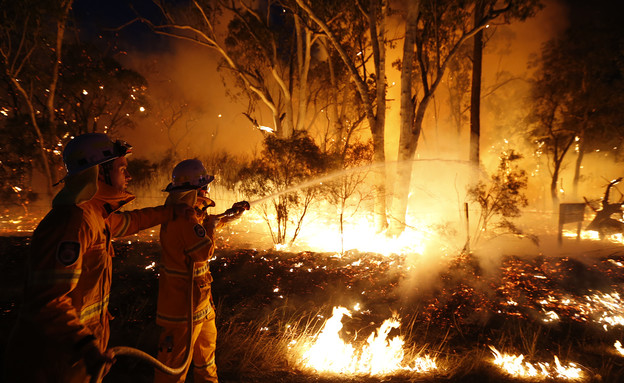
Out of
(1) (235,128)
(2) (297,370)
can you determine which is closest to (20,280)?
(2) (297,370)

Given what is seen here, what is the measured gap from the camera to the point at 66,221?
1.76 metres

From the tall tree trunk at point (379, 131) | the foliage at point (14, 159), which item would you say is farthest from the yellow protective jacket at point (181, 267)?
the foliage at point (14, 159)

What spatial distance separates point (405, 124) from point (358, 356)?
6.84 metres

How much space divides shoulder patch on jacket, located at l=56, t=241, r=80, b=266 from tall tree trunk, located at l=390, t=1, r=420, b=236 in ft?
27.7

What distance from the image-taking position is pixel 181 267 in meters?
2.79

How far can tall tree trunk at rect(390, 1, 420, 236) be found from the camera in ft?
28.7

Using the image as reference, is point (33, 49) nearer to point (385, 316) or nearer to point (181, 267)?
point (181, 267)

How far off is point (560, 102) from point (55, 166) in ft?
83.2

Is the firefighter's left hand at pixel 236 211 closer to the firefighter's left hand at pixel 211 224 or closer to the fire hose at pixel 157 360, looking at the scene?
the firefighter's left hand at pixel 211 224

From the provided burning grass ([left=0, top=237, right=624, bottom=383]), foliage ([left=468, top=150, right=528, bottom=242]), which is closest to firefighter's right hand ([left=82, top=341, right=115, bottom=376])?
burning grass ([left=0, top=237, right=624, bottom=383])

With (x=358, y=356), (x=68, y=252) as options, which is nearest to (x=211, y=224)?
(x=68, y=252)

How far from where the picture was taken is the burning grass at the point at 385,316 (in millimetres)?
3797

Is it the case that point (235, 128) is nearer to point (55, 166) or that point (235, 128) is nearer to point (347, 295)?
point (55, 166)

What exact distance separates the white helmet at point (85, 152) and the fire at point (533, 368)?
5008mm
